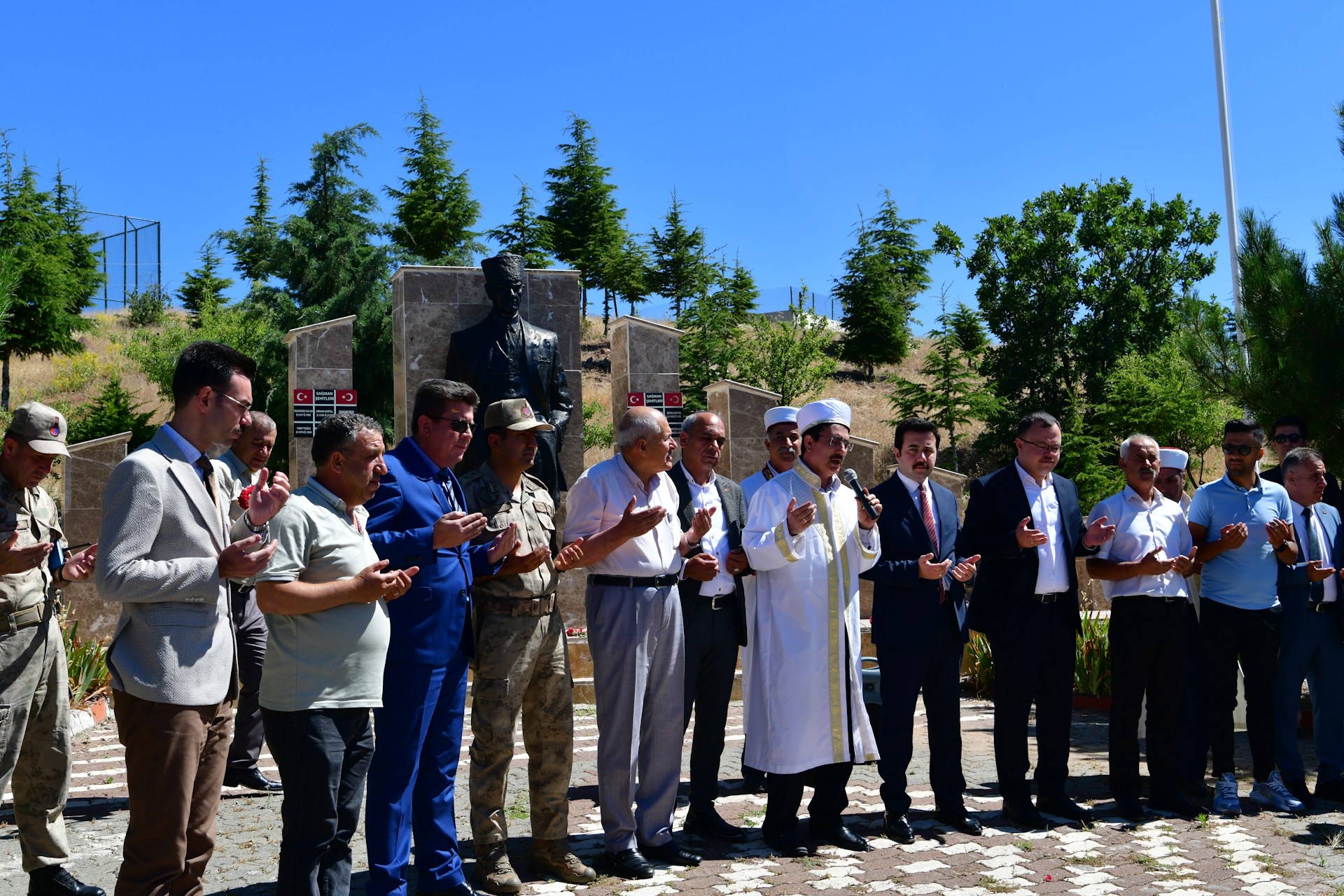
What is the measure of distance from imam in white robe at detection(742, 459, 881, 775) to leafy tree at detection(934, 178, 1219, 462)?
3198 cm

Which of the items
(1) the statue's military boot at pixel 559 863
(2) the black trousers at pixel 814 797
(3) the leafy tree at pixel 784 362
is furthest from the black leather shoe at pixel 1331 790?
(3) the leafy tree at pixel 784 362

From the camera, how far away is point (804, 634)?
17.6ft

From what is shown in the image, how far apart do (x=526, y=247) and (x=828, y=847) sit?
3787 centimetres

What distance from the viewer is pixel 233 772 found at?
6266 millimetres

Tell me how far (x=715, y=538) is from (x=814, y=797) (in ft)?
4.52

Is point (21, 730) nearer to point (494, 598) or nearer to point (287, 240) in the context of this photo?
point (494, 598)

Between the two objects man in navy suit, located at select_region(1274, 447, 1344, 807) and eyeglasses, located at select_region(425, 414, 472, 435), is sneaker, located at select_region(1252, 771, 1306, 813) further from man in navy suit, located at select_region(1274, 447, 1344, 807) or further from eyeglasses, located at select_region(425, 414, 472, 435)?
eyeglasses, located at select_region(425, 414, 472, 435)

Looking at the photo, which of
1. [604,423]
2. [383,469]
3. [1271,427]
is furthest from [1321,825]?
[604,423]

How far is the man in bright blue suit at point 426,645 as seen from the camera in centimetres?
403

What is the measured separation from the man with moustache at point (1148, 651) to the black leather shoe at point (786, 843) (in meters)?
1.91

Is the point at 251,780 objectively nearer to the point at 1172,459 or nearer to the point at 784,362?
the point at 1172,459

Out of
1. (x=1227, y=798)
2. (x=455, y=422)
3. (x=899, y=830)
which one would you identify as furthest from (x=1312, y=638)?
(x=455, y=422)

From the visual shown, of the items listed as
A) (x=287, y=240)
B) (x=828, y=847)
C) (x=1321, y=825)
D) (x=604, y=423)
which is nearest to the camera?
(x=828, y=847)

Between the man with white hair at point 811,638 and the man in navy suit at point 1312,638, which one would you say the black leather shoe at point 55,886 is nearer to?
the man with white hair at point 811,638
